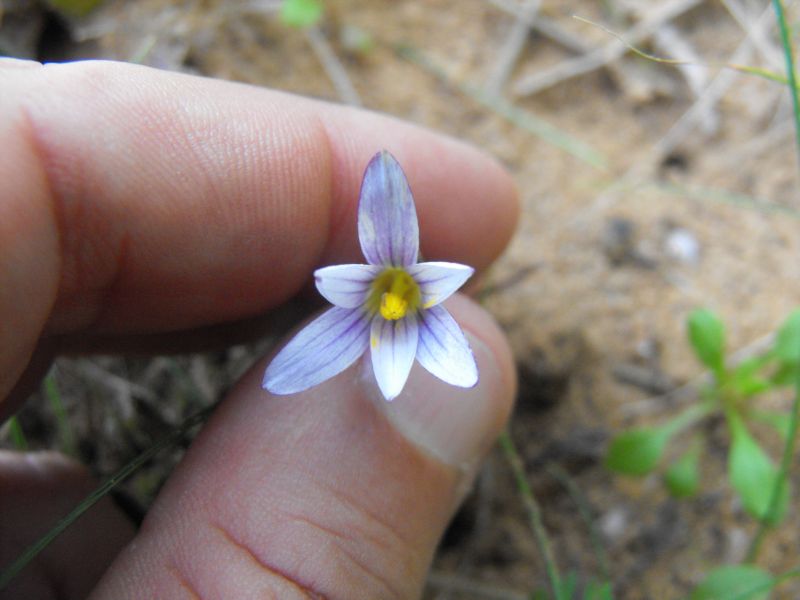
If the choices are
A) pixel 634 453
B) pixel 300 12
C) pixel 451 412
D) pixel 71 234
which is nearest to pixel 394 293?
pixel 451 412

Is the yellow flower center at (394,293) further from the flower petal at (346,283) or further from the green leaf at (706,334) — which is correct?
the green leaf at (706,334)

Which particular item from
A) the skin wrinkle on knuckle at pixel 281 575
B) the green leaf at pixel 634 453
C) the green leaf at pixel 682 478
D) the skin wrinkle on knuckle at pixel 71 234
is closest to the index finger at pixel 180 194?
the skin wrinkle on knuckle at pixel 71 234

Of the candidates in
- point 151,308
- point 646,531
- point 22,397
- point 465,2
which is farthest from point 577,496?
point 465,2

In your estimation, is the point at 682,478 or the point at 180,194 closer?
the point at 180,194

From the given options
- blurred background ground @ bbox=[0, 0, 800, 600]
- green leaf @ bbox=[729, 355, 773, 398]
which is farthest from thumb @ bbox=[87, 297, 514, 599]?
green leaf @ bbox=[729, 355, 773, 398]

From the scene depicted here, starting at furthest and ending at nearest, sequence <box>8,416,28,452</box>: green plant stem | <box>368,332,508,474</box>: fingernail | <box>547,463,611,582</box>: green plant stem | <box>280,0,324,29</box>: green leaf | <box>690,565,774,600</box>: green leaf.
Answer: <box>280,0,324,29</box>: green leaf, <box>547,463,611,582</box>: green plant stem, <box>8,416,28,452</box>: green plant stem, <box>690,565,774,600</box>: green leaf, <box>368,332,508,474</box>: fingernail

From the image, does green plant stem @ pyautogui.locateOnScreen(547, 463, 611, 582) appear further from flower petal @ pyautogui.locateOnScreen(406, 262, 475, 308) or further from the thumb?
flower petal @ pyautogui.locateOnScreen(406, 262, 475, 308)

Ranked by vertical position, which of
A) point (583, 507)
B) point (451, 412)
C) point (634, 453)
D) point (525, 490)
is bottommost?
point (583, 507)

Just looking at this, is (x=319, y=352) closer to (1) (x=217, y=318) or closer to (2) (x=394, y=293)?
(2) (x=394, y=293)
